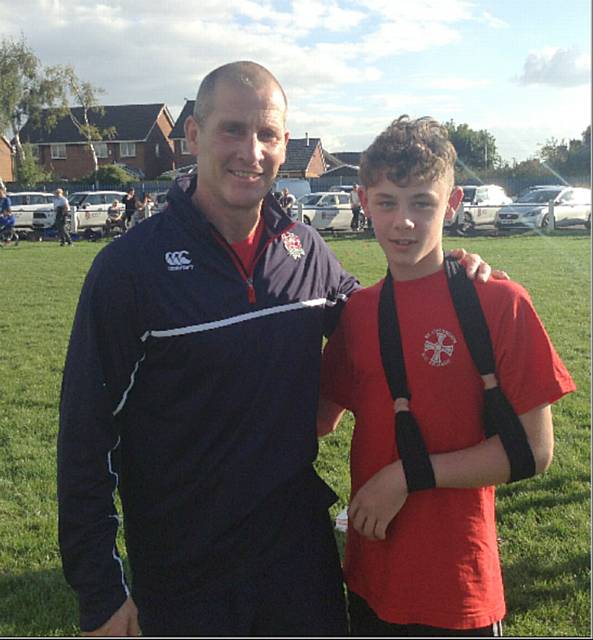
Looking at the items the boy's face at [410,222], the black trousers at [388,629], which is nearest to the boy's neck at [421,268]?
the boy's face at [410,222]

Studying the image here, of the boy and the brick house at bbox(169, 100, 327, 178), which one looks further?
the brick house at bbox(169, 100, 327, 178)

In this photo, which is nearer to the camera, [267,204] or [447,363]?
[447,363]

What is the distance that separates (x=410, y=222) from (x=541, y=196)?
2948cm

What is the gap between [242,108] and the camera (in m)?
2.40

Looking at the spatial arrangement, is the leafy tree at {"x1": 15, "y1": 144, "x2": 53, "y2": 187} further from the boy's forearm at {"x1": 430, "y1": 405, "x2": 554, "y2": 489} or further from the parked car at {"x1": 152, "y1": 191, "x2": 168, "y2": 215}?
the boy's forearm at {"x1": 430, "y1": 405, "x2": 554, "y2": 489}

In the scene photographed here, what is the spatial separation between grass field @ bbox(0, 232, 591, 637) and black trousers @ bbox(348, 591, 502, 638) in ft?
3.48

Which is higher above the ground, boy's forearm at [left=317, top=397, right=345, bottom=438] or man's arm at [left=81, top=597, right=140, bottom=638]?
boy's forearm at [left=317, top=397, right=345, bottom=438]

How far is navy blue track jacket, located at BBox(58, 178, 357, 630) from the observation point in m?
2.26

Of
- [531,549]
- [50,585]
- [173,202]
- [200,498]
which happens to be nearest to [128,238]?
[173,202]

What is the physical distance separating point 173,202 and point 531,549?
3043mm

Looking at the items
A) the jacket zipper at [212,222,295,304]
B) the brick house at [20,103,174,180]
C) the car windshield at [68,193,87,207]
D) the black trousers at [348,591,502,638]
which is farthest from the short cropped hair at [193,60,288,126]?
the brick house at [20,103,174,180]

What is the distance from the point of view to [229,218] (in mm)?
2492

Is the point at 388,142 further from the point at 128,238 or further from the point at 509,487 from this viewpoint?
the point at 509,487

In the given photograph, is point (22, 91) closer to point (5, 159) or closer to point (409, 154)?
point (409, 154)
